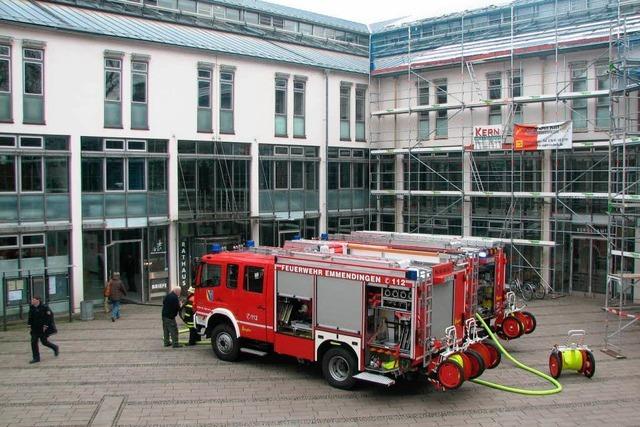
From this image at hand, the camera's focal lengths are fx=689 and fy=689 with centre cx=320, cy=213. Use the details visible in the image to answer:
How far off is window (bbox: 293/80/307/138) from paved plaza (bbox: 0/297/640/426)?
11.7 m

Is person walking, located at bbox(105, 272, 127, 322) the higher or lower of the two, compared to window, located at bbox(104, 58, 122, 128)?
lower

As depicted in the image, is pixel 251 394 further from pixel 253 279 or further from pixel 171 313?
pixel 171 313

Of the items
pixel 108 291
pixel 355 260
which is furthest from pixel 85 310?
pixel 355 260

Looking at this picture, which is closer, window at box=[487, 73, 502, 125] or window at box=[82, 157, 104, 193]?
window at box=[82, 157, 104, 193]

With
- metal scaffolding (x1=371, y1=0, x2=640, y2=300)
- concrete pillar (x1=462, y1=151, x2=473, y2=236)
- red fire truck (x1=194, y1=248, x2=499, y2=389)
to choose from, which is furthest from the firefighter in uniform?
concrete pillar (x1=462, y1=151, x2=473, y2=236)

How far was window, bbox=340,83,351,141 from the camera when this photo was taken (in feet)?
90.3

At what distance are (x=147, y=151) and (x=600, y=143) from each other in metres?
14.4

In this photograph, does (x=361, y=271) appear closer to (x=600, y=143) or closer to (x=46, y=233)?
(x=46, y=233)

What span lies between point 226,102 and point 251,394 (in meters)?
13.3

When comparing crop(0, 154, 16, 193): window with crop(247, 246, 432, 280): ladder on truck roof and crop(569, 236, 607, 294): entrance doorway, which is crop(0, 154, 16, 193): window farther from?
crop(569, 236, 607, 294): entrance doorway

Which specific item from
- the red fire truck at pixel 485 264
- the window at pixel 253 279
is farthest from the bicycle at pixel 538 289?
the window at pixel 253 279

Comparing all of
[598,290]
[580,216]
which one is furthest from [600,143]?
[598,290]

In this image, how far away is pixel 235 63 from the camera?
23.8m

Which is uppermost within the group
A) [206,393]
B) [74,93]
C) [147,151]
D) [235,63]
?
[235,63]
